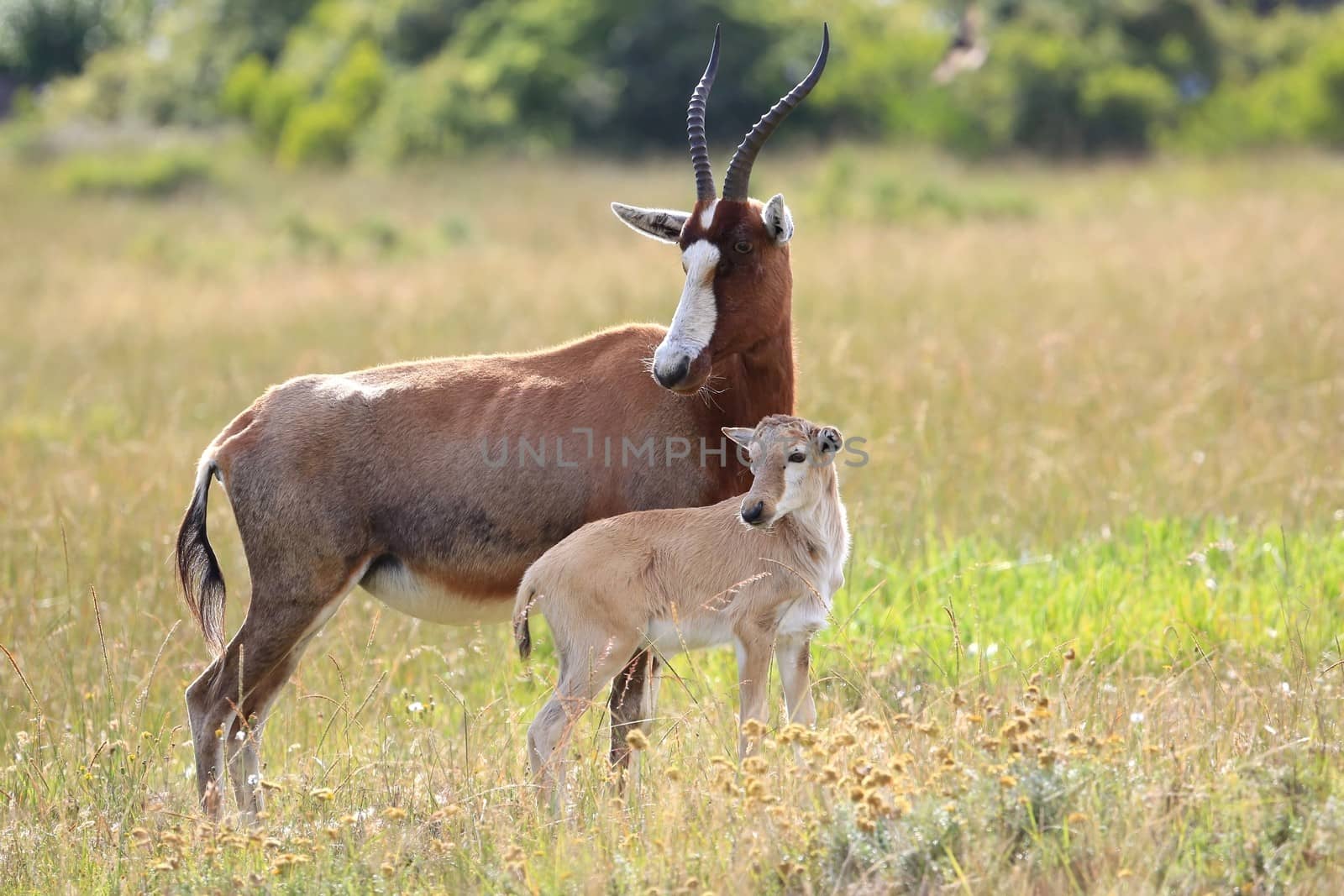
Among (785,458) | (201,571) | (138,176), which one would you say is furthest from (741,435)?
(138,176)

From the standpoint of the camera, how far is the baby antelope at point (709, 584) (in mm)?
4680

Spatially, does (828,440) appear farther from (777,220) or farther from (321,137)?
(321,137)

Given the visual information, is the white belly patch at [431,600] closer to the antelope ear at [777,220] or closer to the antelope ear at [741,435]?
the antelope ear at [741,435]

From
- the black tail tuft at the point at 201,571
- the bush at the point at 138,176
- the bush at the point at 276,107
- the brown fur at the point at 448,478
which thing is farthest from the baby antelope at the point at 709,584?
the bush at the point at 276,107

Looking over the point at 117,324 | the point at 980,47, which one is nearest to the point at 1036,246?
the point at 117,324

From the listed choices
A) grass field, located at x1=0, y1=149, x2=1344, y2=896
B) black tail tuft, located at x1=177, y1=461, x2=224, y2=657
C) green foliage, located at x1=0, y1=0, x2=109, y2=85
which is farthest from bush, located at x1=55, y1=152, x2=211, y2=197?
black tail tuft, located at x1=177, y1=461, x2=224, y2=657

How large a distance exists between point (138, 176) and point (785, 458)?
26.8 m

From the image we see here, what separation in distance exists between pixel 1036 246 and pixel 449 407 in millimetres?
11743

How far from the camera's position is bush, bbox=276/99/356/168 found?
32.5m

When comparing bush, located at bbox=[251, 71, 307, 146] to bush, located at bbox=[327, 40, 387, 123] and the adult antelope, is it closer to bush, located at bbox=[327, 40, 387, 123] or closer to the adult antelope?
bush, located at bbox=[327, 40, 387, 123]

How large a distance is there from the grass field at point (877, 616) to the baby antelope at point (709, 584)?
8.3 inches

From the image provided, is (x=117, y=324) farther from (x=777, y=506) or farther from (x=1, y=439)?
(x=777, y=506)

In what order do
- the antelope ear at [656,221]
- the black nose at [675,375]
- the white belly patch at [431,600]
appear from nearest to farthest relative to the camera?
the black nose at [675,375], the white belly patch at [431,600], the antelope ear at [656,221]

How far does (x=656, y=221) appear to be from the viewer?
18.6 ft
